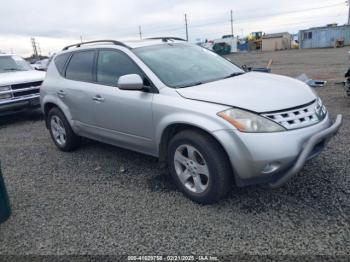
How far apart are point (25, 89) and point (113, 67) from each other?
5.12m

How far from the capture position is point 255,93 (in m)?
3.32

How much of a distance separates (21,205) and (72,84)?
6.41ft

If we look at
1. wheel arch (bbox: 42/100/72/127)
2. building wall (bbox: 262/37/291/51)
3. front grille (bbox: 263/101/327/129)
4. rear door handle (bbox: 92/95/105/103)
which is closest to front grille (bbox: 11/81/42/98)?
wheel arch (bbox: 42/100/72/127)

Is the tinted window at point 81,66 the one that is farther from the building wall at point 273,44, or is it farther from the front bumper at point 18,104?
the building wall at point 273,44

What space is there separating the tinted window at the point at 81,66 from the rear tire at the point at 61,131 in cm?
71

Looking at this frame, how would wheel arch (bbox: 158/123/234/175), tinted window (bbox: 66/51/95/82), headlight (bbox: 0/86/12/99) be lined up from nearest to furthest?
wheel arch (bbox: 158/123/234/175)
tinted window (bbox: 66/51/95/82)
headlight (bbox: 0/86/12/99)

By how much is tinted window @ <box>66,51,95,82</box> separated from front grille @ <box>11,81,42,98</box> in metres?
3.86

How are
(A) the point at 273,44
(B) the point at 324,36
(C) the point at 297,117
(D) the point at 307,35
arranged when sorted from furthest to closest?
(A) the point at 273,44 → (D) the point at 307,35 → (B) the point at 324,36 → (C) the point at 297,117

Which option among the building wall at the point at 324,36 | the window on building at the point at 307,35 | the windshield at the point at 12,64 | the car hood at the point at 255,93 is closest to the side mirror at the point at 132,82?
the car hood at the point at 255,93

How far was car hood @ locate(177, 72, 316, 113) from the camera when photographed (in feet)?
10.4

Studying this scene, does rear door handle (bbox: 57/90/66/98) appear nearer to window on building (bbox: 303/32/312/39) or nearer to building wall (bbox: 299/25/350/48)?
building wall (bbox: 299/25/350/48)

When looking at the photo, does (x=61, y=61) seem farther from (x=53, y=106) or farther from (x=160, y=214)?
(x=160, y=214)

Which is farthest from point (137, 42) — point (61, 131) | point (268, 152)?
point (268, 152)

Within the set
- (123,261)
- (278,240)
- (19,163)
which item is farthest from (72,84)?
(278,240)
